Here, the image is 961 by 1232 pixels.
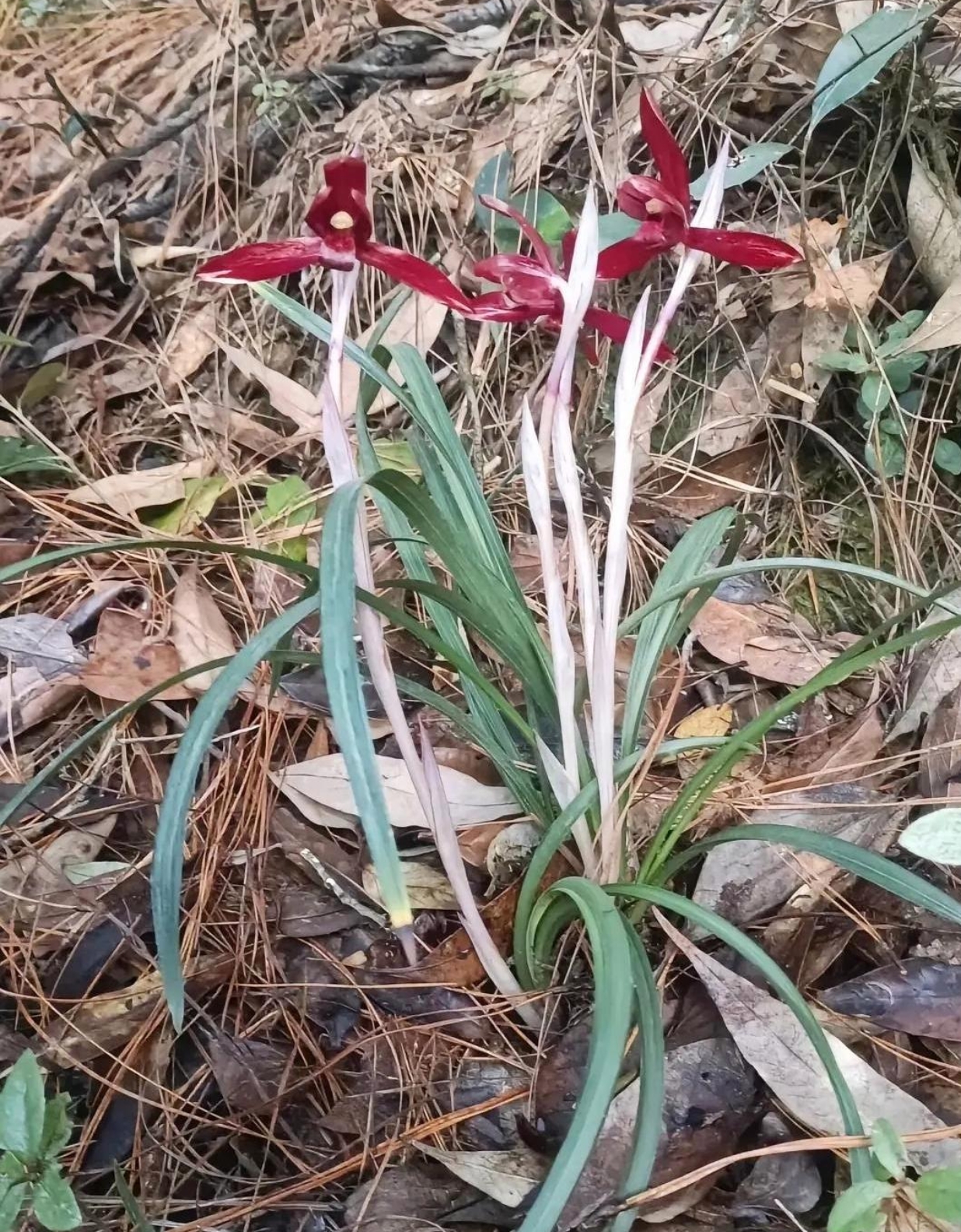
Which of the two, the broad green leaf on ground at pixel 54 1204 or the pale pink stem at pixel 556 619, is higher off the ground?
the pale pink stem at pixel 556 619

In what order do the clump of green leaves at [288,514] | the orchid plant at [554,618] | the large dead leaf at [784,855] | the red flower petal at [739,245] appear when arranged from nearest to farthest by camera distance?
the orchid plant at [554,618] < the red flower petal at [739,245] < the large dead leaf at [784,855] < the clump of green leaves at [288,514]

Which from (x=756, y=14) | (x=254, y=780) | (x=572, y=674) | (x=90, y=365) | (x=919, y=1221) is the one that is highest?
(x=756, y=14)

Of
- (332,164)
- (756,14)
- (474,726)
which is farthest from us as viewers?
(756,14)

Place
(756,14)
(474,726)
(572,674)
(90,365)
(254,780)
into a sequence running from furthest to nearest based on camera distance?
(90,365)
(756,14)
(254,780)
(474,726)
(572,674)

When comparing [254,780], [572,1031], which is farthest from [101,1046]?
[572,1031]

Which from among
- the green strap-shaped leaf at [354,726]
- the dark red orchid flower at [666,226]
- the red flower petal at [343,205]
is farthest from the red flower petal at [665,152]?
the green strap-shaped leaf at [354,726]

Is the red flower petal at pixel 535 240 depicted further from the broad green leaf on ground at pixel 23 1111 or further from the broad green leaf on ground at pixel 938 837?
the broad green leaf on ground at pixel 23 1111

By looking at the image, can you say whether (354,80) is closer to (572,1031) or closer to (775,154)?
(775,154)
